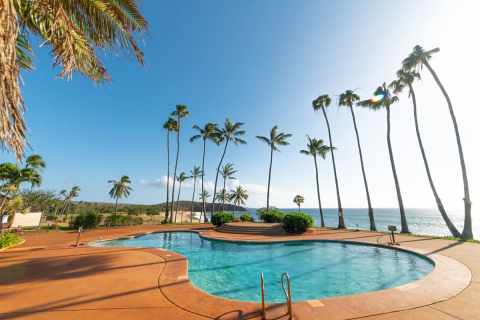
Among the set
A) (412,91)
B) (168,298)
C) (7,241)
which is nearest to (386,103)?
(412,91)

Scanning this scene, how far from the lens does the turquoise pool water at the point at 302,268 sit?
7691mm

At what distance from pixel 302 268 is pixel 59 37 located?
1199 cm

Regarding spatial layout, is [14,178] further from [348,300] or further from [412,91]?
[412,91]

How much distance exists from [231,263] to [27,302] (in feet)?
26.3

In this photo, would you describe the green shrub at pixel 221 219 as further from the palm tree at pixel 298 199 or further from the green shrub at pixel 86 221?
the palm tree at pixel 298 199

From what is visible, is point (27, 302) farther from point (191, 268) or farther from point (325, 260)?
point (325, 260)

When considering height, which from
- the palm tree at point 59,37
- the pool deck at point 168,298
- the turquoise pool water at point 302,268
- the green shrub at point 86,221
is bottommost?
the turquoise pool water at point 302,268

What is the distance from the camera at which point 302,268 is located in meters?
10.3

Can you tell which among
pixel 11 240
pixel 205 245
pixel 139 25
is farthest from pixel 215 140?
pixel 139 25

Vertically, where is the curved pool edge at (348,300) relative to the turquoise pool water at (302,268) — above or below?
above

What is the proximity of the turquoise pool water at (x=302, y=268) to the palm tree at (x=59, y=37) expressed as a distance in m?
7.52

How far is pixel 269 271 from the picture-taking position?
10023 mm

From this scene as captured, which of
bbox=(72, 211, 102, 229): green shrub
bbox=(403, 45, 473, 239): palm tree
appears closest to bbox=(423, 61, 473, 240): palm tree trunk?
bbox=(403, 45, 473, 239): palm tree

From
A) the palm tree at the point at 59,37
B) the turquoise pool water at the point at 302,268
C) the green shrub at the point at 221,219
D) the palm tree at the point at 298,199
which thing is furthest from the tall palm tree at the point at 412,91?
the palm tree at the point at 298,199
